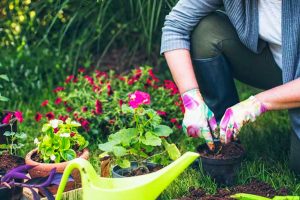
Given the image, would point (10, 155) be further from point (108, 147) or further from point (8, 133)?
point (108, 147)

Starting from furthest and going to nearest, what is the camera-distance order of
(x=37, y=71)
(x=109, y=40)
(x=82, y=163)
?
1. (x=109, y=40)
2. (x=37, y=71)
3. (x=82, y=163)

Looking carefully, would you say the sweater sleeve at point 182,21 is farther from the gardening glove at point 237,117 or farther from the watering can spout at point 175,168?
the watering can spout at point 175,168

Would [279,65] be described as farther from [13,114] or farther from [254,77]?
[13,114]

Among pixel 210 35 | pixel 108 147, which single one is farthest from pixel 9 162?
pixel 210 35

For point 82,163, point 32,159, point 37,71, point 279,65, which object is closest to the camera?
point 82,163

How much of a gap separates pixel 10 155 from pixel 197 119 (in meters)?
0.63

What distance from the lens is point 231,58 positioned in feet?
7.30

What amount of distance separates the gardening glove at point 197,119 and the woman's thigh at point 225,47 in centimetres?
22

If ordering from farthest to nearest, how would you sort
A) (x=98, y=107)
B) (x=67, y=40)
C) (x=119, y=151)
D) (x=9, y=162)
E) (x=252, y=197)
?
(x=67, y=40)
(x=98, y=107)
(x=9, y=162)
(x=119, y=151)
(x=252, y=197)

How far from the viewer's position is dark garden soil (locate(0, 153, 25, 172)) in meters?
1.89

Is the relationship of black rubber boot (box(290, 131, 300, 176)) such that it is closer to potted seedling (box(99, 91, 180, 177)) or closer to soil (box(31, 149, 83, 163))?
potted seedling (box(99, 91, 180, 177))

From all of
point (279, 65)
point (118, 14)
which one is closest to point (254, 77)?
point (279, 65)

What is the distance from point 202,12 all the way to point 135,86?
0.72 metres

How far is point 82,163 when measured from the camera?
4.91ft
